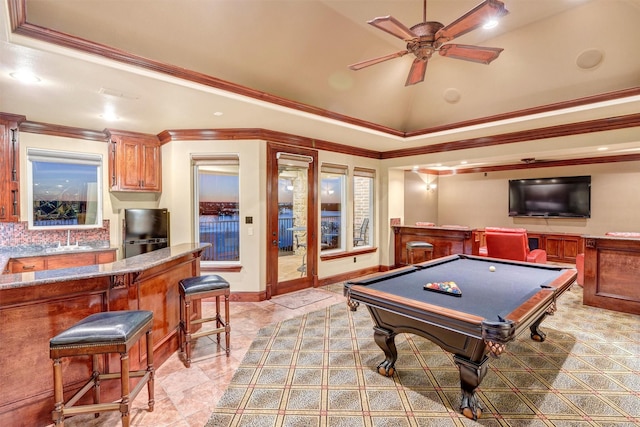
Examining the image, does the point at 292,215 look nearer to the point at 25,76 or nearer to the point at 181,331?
the point at 181,331

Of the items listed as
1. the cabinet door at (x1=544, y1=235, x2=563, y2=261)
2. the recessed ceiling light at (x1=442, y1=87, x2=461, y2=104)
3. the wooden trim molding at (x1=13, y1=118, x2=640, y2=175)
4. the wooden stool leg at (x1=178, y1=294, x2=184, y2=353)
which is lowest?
the wooden stool leg at (x1=178, y1=294, x2=184, y2=353)

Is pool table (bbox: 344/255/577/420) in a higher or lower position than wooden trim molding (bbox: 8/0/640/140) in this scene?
lower

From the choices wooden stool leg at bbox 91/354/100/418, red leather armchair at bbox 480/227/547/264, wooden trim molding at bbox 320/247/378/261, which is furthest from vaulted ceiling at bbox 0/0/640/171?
wooden stool leg at bbox 91/354/100/418

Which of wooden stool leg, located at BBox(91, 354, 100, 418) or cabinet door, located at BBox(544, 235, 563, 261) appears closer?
wooden stool leg, located at BBox(91, 354, 100, 418)

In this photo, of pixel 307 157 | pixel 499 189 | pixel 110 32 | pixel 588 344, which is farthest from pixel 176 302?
pixel 499 189

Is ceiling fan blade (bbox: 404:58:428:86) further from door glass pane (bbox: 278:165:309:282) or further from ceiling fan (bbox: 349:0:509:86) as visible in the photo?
door glass pane (bbox: 278:165:309:282)

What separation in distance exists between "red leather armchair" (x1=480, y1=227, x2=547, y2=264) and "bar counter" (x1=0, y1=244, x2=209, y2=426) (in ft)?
17.1

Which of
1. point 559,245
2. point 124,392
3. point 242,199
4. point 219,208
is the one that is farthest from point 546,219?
point 124,392

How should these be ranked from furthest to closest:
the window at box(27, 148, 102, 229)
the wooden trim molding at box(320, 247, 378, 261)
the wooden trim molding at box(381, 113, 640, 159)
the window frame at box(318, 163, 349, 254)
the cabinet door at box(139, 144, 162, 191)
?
the window frame at box(318, 163, 349, 254)
the wooden trim molding at box(320, 247, 378, 261)
the cabinet door at box(139, 144, 162, 191)
the window at box(27, 148, 102, 229)
the wooden trim molding at box(381, 113, 640, 159)

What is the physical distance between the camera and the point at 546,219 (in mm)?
7852

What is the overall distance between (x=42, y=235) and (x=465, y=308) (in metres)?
5.58

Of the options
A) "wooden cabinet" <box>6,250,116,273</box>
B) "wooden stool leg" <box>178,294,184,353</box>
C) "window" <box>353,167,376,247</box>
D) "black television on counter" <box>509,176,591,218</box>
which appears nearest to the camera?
"wooden stool leg" <box>178,294,184,353</box>

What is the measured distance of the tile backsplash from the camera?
4.16 m

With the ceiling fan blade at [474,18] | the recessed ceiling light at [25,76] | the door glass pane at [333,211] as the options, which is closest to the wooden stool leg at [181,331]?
the recessed ceiling light at [25,76]
